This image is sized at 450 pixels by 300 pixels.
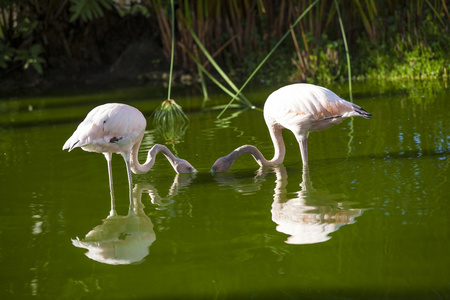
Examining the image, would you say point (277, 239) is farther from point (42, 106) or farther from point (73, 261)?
point (42, 106)

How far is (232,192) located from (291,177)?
54cm

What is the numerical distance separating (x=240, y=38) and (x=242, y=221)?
27.6 feet

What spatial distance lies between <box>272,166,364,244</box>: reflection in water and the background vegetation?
5.02m

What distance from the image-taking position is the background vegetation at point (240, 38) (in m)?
10.4

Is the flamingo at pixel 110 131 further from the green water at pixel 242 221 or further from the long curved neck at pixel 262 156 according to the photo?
the long curved neck at pixel 262 156

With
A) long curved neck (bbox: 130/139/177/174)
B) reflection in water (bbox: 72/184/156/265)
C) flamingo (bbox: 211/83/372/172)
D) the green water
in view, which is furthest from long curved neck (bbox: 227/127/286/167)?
reflection in water (bbox: 72/184/156/265)

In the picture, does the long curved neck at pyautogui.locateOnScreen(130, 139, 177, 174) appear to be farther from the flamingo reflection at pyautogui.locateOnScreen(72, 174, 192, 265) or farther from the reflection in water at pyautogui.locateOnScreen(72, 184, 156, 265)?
the reflection in water at pyautogui.locateOnScreen(72, 184, 156, 265)

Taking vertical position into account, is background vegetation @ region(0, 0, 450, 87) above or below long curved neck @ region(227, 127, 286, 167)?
above

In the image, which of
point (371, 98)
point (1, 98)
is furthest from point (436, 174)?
point (1, 98)

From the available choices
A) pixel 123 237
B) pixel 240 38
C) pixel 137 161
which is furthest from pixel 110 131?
pixel 240 38

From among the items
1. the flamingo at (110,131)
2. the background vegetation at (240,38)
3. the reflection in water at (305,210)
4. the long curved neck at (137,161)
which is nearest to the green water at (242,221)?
the reflection in water at (305,210)

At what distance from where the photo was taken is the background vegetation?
10352 millimetres

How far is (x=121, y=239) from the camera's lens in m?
3.66

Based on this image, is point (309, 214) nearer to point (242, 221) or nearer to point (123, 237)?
point (242, 221)
